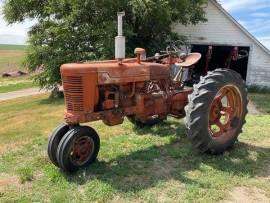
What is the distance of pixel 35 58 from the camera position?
1908 cm

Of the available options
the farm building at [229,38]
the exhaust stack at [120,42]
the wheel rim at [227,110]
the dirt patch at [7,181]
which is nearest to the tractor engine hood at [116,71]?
the exhaust stack at [120,42]

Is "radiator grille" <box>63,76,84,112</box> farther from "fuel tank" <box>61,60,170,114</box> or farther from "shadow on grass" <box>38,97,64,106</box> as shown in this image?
"shadow on grass" <box>38,97,64,106</box>

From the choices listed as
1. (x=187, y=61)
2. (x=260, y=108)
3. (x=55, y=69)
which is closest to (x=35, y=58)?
(x=55, y=69)

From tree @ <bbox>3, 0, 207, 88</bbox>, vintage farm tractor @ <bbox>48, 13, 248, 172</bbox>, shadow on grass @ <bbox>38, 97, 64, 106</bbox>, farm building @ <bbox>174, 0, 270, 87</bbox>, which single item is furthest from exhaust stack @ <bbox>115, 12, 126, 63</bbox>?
farm building @ <bbox>174, 0, 270, 87</bbox>

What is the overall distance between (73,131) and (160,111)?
1.79 metres

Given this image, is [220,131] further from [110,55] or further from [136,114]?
[110,55]

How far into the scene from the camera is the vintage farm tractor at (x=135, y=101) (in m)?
Result: 6.06

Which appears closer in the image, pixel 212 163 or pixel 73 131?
pixel 73 131

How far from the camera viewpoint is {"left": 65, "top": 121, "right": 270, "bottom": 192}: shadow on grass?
5730 mm

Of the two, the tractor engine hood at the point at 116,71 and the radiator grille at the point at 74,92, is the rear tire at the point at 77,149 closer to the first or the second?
the radiator grille at the point at 74,92

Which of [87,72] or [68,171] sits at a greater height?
[87,72]

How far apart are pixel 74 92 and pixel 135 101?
1144 mm

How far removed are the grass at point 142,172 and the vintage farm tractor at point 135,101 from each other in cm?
31

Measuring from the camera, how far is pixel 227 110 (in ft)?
23.2
